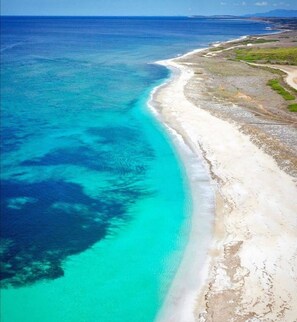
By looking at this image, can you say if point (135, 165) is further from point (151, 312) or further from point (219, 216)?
point (151, 312)

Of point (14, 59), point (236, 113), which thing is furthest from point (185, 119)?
point (14, 59)

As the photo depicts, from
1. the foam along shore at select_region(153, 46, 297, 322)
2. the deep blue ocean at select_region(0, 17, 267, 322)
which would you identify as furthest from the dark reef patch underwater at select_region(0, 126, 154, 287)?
the foam along shore at select_region(153, 46, 297, 322)

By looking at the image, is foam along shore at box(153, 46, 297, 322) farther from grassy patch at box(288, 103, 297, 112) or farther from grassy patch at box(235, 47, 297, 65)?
grassy patch at box(235, 47, 297, 65)

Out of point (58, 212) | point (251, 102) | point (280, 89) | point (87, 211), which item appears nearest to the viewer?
point (58, 212)

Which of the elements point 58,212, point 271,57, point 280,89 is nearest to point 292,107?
point 280,89

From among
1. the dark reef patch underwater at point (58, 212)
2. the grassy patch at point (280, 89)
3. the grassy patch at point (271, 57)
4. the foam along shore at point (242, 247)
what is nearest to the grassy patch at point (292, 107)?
the grassy patch at point (280, 89)

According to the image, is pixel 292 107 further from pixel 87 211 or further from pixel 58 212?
pixel 58 212
